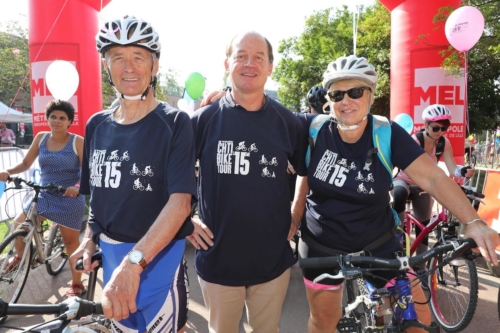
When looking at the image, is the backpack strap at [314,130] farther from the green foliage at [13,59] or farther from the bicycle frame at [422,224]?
the green foliage at [13,59]

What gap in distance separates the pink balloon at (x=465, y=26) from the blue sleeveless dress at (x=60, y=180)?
7.21 metres

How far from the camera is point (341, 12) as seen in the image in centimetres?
3058

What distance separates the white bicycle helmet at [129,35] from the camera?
1885mm

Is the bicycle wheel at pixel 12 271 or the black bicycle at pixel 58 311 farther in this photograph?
the bicycle wheel at pixel 12 271

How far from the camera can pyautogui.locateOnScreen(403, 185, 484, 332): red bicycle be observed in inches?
141

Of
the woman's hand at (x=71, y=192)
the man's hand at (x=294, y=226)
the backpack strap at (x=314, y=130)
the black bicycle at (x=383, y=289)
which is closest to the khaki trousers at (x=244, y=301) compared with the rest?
the man's hand at (x=294, y=226)

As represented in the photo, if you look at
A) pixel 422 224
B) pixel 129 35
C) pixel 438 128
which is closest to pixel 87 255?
pixel 129 35

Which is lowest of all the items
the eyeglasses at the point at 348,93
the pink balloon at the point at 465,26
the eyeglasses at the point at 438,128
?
the eyeglasses at the point at 438,128

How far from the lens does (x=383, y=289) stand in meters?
1.86

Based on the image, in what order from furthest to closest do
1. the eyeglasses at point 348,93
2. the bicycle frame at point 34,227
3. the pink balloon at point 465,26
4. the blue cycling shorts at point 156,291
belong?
the pink balloon at point 465,26 < the bicycle frame at point 34,227 < the eyeglasses at point 348,93 < the blue cycling shorts at point 156,291

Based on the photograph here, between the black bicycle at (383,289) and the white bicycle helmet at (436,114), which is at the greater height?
the white bicycle helmet at (436,114)

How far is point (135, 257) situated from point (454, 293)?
3.75 metres

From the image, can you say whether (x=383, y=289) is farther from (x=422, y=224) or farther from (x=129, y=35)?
(x=422, y=224)

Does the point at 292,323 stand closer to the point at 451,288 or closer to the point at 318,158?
the point at 451,288
